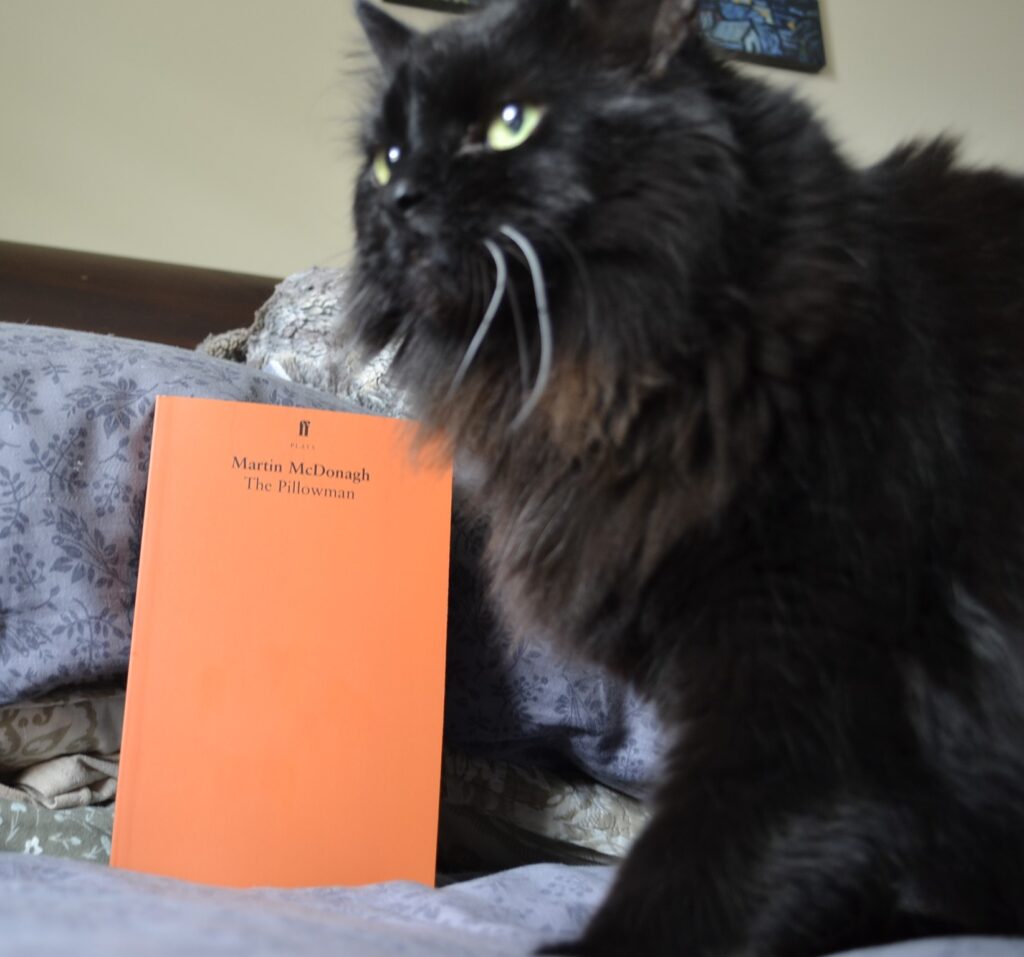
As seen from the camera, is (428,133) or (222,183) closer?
(428,133)

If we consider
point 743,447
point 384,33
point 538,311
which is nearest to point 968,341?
point 743,447

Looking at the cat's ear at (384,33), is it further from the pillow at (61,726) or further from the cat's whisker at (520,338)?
the pillow at (61,726)

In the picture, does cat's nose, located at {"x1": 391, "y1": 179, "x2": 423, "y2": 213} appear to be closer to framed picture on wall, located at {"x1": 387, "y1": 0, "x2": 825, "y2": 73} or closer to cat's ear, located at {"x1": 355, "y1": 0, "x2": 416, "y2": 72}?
cat's ear, located at {"x1": 355, "y1": 0, "x2": 416, "y2": 72}

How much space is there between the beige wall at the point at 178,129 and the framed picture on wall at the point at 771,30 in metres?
0.46

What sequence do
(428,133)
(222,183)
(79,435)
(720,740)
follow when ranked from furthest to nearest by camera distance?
(222,183) → (79,435) → (428,133) → (720,740)

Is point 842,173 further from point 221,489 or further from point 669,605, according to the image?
point 221,489

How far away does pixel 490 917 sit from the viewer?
837mm

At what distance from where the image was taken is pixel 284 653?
106cm

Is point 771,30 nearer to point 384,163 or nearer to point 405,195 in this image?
point 384,163

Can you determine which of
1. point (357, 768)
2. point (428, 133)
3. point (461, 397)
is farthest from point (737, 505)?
point (357, 768)

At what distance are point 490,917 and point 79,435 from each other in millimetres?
708

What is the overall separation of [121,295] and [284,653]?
1.19 m

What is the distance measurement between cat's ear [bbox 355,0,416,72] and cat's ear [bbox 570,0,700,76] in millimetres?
217

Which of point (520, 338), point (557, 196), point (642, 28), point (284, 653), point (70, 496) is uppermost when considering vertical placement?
point (642, 28)
